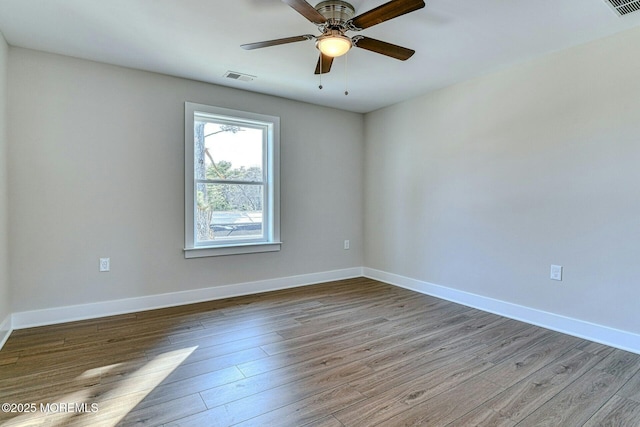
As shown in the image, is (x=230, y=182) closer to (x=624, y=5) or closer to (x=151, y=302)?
(x=151, y=302)

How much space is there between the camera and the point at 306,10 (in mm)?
1921

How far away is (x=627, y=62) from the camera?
252 centimetres

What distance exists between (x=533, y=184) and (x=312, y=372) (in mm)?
2548

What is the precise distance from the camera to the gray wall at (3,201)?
104 inches

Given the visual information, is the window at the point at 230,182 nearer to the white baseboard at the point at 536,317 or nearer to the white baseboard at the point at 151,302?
the white baseboard at the point at 151,302

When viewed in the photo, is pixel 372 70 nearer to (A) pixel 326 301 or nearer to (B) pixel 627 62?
(B) pixel 627 62

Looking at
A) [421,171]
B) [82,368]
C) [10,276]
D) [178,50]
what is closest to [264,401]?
[82,368]

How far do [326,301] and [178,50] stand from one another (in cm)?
283

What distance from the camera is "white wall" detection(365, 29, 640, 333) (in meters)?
2.56

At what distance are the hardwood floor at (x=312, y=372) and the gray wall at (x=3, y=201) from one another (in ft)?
1.02

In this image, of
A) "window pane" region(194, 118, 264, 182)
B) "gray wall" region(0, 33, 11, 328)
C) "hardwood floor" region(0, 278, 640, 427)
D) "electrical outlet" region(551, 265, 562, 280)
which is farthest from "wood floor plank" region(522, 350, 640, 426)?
"gray wall" region(0, 33, 11, 328)

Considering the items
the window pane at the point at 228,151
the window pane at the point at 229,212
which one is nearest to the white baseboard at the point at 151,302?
the window pane at the point at 229,212

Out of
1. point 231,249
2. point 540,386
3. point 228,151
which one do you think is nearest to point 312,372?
point 540,386

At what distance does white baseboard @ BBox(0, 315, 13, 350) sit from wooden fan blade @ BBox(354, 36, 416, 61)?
342 cm
